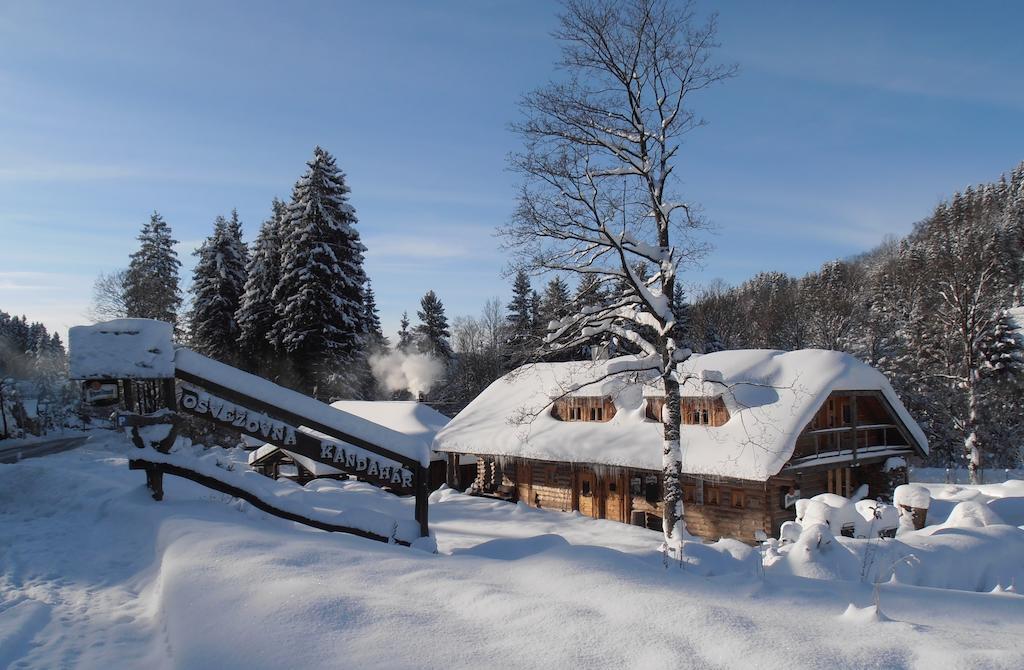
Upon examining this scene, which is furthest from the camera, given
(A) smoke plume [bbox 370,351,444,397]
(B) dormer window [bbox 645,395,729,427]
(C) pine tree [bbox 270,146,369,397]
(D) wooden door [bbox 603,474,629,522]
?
(A) smoke plume [bbox 370,351,444,397]

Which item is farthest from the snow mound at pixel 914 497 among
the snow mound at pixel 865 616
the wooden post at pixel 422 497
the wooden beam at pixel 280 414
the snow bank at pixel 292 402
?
the snow mound at pixel 865 616

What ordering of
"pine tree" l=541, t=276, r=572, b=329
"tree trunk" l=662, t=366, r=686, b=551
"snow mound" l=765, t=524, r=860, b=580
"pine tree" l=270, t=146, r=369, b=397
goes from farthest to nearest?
"pine tree" l=541, t=276, r=572, b=329 → "pine tree" l=270, t=146, r=369, b=397 → "tree trunk" l=662, t=366, r=686, b=551 → "snow mound" l=765, t=524, r=860, b=580

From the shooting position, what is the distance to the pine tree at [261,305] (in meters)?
34.3

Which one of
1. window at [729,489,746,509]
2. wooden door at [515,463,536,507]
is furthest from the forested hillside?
wooden door at [515,463,536,507]

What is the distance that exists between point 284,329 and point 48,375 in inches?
2602

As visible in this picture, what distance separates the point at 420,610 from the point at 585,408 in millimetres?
18243

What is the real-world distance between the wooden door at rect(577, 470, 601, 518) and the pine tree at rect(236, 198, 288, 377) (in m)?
20.2

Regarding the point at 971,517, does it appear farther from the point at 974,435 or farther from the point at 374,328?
the point at 374,328

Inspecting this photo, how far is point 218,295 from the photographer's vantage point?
3669cm

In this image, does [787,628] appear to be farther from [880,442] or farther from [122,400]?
[880,442]

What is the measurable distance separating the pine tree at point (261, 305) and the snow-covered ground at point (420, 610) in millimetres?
27190

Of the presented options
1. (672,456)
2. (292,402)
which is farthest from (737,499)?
(292,402)

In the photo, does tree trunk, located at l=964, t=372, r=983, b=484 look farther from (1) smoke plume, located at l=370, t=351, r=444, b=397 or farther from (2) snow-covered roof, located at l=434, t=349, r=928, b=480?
(1) smoke plume, located at l=370, t=351, r=444, b=397

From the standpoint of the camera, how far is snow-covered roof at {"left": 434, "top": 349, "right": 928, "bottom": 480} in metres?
16.7
